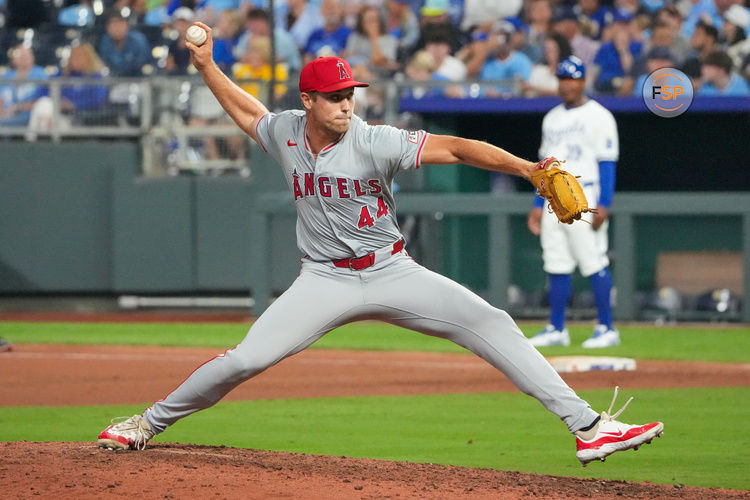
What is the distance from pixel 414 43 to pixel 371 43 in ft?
1.67

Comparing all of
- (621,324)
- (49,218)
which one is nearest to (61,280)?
(49,218)

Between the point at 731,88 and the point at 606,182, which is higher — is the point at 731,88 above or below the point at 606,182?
above

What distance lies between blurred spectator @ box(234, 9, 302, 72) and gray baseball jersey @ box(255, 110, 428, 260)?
9810mm

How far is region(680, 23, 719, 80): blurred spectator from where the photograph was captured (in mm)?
12758

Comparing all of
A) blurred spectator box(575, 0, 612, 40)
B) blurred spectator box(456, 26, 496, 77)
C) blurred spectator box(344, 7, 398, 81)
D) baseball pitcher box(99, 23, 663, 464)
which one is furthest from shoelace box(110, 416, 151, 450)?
blurred spectator box(575, 0, 612, 40)

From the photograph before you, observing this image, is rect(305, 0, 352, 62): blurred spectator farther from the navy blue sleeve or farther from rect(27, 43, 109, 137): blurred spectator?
the navy blue sleeve

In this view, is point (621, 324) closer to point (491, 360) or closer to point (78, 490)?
point (491, 360)

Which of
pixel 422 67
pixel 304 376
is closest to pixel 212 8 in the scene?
pixel 422 67

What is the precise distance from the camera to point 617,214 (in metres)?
12.2

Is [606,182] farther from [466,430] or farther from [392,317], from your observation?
[392,317]

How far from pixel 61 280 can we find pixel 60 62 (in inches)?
112

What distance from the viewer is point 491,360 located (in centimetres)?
494

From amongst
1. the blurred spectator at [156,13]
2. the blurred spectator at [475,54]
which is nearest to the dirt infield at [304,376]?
the blurred spectator at [475,54]

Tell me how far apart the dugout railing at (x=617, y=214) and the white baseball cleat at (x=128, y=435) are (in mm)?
7504
